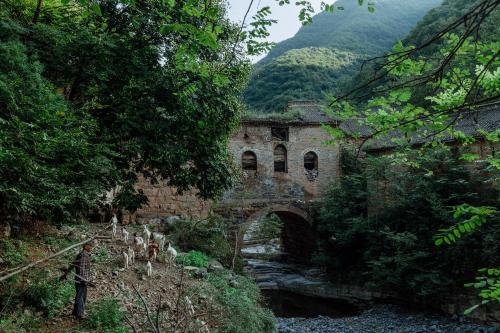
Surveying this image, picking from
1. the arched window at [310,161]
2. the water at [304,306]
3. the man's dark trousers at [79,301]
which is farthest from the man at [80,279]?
the arched window at [310,161]

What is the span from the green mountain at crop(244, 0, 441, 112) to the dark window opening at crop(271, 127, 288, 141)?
20.3ft

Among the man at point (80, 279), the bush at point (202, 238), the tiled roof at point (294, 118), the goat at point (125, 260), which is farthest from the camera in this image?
the tiled roof at point (294, 118)

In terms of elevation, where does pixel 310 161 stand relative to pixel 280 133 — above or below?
below

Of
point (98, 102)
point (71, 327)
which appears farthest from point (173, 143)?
point (71, 327)

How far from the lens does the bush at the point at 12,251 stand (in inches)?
245

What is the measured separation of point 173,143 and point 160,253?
2.90m

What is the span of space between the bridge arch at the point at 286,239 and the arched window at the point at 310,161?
2447mm

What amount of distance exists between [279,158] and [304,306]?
7.34 m

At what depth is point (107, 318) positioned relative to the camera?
5.67 metres

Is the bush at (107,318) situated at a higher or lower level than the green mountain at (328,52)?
lower

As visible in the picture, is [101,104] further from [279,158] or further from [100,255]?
[279,158]

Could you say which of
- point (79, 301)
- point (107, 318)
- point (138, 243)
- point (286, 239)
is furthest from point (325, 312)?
point (79, 301)

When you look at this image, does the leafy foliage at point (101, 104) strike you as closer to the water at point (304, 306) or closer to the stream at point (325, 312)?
the stream at point (325, 312)

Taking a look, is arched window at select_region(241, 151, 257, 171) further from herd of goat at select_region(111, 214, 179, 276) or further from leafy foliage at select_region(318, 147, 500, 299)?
herd of goat at select_region(111, 214, 179, 276)
